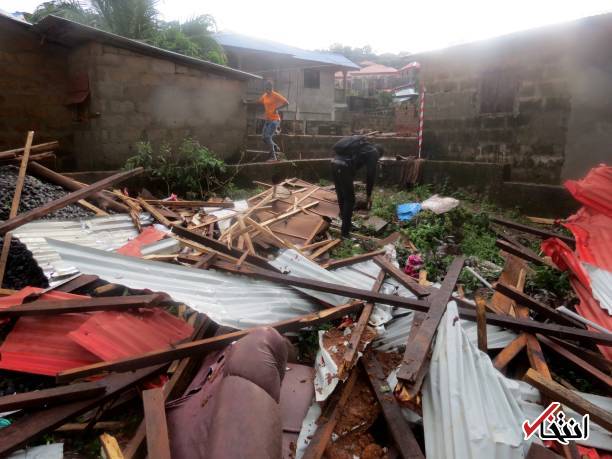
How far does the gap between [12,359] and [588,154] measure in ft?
29.8

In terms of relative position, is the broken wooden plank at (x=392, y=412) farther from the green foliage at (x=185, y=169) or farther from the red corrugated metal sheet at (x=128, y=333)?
the green foliage at (x=185, y=169)

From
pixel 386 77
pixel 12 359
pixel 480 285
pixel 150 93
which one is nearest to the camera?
pixel 12 359

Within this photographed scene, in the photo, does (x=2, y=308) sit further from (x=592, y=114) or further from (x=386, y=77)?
(x=386, y=77)

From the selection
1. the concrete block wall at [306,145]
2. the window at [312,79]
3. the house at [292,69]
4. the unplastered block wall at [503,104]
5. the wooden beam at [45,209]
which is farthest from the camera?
the window at [312,79]

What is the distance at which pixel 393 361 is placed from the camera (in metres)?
2.98

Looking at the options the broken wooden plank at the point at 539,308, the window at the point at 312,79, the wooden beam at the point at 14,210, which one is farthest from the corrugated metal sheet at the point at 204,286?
the window at the point at 312,79

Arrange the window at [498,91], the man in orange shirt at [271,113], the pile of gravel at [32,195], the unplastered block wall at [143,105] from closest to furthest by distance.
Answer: the pile of gravel at [32,195]
the unplastered block wall at [143,105]
the window at [498,91]
the man in orange shirt at [271,113]

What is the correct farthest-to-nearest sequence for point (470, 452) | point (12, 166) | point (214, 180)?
1. point (214, 180)
2. point (12, 166)
3. point (470, 452)

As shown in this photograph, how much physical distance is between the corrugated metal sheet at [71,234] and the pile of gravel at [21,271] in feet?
0.26

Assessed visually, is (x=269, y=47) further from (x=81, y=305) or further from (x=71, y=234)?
(x=81, y=305)

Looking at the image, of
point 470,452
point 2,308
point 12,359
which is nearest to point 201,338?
point 12,359

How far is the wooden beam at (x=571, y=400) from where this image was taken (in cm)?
217

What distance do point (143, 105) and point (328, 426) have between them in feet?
27.3

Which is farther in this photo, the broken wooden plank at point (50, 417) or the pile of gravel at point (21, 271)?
the pile of gravel at point (21, 271)
